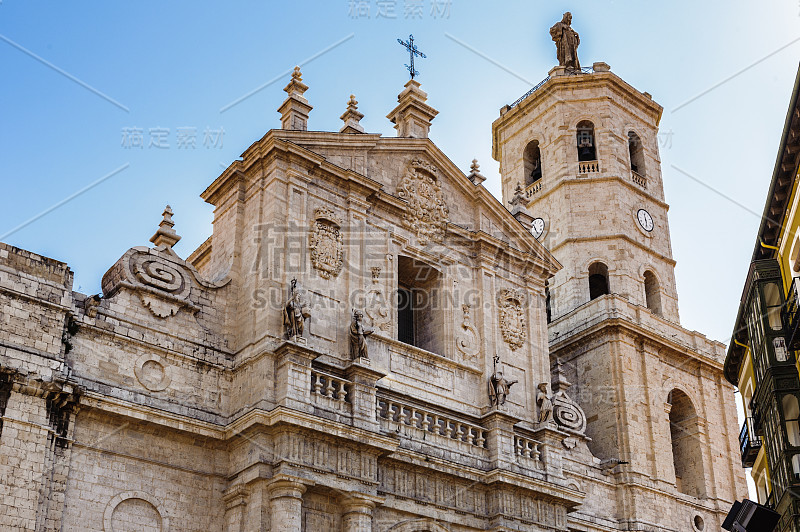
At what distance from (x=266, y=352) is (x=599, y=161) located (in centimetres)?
1776

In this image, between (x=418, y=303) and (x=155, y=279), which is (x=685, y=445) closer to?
(x=418, y=303)

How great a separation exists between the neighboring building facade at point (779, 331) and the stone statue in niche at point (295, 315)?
10351 millimetres

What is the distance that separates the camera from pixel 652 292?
111 ft

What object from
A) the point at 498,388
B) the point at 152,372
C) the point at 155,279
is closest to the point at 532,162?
the point at 498,388

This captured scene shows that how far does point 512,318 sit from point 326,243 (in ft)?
19.8

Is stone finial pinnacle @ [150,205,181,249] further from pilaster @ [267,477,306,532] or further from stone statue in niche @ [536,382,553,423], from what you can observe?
stone statue in niche @ [536,382,553,423]

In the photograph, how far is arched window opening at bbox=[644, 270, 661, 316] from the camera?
3359cm

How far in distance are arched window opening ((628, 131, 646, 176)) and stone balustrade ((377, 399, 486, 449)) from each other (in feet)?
51.8

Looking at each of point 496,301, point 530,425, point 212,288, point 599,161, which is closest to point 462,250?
point 496,301

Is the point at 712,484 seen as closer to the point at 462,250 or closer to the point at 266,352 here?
the point at 462,250

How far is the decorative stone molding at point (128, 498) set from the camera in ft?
61.7

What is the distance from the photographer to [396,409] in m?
22.8

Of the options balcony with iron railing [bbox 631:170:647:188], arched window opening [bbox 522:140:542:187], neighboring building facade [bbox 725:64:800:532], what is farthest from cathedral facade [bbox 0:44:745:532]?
neighboring building facade [bbox 725:64:800:532]

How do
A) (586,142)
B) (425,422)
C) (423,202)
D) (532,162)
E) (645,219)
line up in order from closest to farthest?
(425,422)
(423,202)
(645,219)
(586,142)
(532,162)
